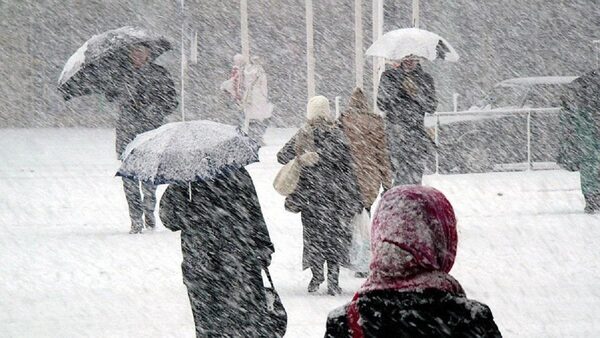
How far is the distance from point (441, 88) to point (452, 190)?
14.6 meters

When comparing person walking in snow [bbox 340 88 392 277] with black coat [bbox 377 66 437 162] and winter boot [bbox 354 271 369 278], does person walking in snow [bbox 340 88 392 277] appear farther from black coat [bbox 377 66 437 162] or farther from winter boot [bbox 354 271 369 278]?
black coat [bbox 377 66 437 162]

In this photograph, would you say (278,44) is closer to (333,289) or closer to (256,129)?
(256,129)

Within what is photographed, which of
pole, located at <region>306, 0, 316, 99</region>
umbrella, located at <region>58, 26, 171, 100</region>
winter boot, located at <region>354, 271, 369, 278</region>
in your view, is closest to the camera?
winter boot, located at <region>354, 271, 369, 278</region>

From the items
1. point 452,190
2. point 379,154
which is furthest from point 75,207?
point 379,154

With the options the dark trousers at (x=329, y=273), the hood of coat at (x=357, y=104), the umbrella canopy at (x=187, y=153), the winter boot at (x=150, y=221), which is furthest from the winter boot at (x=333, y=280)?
the winter boot at (x=150, y=221)

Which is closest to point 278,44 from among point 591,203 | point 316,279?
point 591,203

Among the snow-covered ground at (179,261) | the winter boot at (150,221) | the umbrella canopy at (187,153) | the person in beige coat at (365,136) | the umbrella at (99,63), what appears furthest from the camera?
the winter boot at (150,221)

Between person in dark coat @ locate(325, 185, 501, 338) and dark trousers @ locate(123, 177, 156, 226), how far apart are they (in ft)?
31.7

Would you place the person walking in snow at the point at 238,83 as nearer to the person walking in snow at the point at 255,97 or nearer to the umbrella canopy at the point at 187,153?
the person walking in snow at the point at 255,97

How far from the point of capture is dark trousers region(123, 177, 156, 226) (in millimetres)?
13008

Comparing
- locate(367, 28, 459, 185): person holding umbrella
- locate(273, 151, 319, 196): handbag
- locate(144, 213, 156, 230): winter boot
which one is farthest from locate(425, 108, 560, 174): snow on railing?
locate(273, 151, 319, 196): handbag

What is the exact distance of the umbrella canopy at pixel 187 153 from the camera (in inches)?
260

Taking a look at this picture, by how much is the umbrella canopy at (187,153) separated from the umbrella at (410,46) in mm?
5970

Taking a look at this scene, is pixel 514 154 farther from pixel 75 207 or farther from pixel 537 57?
pixel 537 57
